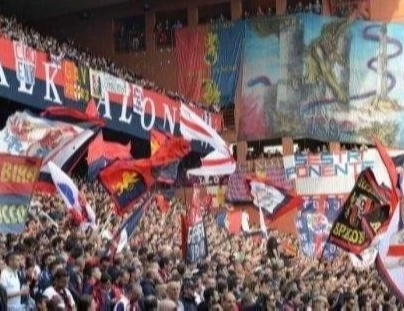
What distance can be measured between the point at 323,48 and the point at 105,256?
24.9 meters

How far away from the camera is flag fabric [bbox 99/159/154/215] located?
13.9 meters

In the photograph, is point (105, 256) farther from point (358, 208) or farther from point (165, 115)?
point (165, 115)

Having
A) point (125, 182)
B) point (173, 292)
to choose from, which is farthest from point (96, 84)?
point (173, 292)

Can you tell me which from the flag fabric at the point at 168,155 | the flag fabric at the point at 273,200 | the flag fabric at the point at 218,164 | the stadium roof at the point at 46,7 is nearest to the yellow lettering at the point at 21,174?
the flag fabric at the point at 168,155

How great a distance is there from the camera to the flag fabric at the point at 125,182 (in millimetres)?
13922

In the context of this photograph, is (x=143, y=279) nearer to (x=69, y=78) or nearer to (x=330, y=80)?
(x=69, y=78)

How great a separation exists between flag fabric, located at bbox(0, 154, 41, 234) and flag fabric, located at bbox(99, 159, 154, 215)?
125 inches

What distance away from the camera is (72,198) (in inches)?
542

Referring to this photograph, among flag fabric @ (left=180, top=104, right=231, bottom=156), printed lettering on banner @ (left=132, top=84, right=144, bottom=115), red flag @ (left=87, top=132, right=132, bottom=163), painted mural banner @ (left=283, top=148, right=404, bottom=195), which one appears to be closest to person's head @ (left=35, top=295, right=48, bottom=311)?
red flag @ (left=87, top=132, right=132, bottom=163)

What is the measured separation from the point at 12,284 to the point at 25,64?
48.6 feet

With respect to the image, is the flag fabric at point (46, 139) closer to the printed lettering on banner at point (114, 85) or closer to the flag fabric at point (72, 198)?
the flag fabric at point (72, 198)

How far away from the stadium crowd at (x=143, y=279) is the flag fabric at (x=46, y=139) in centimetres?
100

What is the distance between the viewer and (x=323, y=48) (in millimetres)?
36531

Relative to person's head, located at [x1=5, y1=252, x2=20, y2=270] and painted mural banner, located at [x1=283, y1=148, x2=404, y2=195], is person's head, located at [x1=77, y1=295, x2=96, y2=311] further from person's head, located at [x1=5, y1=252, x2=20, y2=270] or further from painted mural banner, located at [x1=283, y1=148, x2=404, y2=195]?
painted mural banner, located at [x1=283, y1=148, x2=404, y2=195]
